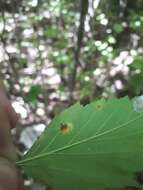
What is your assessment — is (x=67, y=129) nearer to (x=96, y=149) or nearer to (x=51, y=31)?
(x=96, y=149)

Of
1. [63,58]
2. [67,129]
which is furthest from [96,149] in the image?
[63,58]

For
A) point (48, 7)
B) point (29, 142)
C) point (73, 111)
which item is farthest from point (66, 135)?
point (48, 7)

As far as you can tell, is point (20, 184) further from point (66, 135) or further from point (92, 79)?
point (92, 79)

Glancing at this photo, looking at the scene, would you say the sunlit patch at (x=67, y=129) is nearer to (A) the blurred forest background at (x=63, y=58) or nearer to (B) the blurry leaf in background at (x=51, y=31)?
(A) the blurred forest background at (x=63, y=58)

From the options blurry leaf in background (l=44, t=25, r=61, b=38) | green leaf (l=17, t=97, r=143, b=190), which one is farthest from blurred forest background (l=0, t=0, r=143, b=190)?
green leaf (l=17, t=97, r=143, b=190)

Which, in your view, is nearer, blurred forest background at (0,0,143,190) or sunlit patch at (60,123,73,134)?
sunlit patch at (60,123,73,134)

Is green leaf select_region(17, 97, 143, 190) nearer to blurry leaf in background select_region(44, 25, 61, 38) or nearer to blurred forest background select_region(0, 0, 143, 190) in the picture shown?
blurred forest background select_region(0, 0, 143, 190)

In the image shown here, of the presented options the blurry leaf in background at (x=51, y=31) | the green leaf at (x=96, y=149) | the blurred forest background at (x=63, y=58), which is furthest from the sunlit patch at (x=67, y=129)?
the blurry leaf in background at (x=51, y=31)
